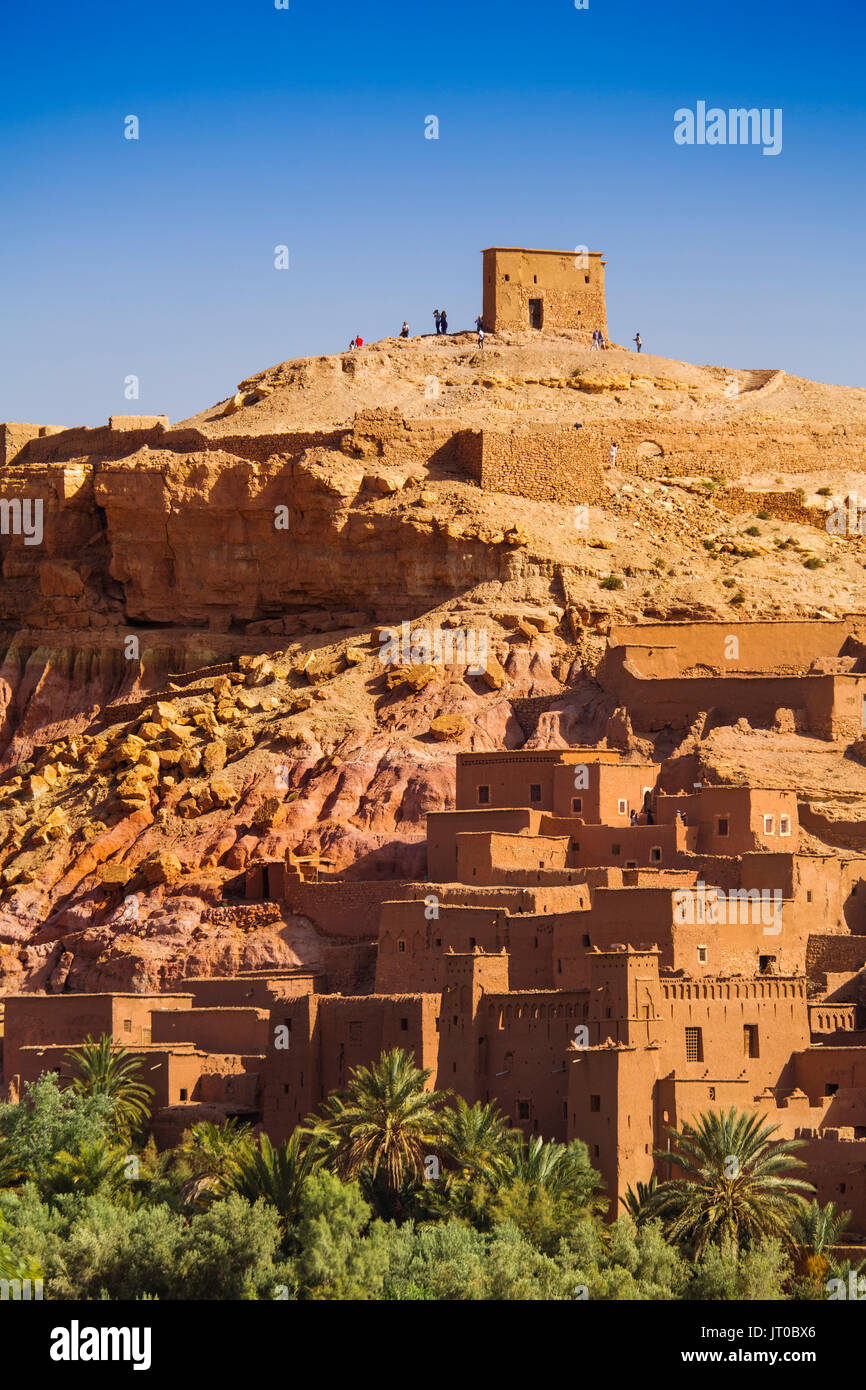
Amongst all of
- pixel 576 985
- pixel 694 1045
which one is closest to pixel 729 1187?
pixel 694 1045

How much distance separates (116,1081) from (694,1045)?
1174 centimetres

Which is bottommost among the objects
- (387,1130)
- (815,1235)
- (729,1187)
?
(815,1235)

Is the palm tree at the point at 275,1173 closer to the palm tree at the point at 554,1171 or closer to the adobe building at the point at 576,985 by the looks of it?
the adobe building at the point at 576,985

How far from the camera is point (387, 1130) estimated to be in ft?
174

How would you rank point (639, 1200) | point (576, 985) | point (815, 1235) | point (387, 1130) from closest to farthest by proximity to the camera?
1. point (815, 1235)
2. point (639, 1200)
3. point (387, 1130)
4. point (576, 985)

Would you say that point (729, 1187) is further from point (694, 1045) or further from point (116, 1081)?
point (116, 1081)

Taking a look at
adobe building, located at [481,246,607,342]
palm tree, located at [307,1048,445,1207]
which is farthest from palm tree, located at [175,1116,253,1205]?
adobe building, located at [481,246,607,342]

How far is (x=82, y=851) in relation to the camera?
72625 mm

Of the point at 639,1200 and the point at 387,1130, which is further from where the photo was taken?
the point at 387,1130

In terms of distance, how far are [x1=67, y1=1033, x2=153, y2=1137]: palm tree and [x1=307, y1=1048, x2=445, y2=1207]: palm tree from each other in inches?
185

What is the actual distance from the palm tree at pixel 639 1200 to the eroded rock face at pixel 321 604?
1471cm

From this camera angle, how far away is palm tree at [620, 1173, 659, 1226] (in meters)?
50.1
